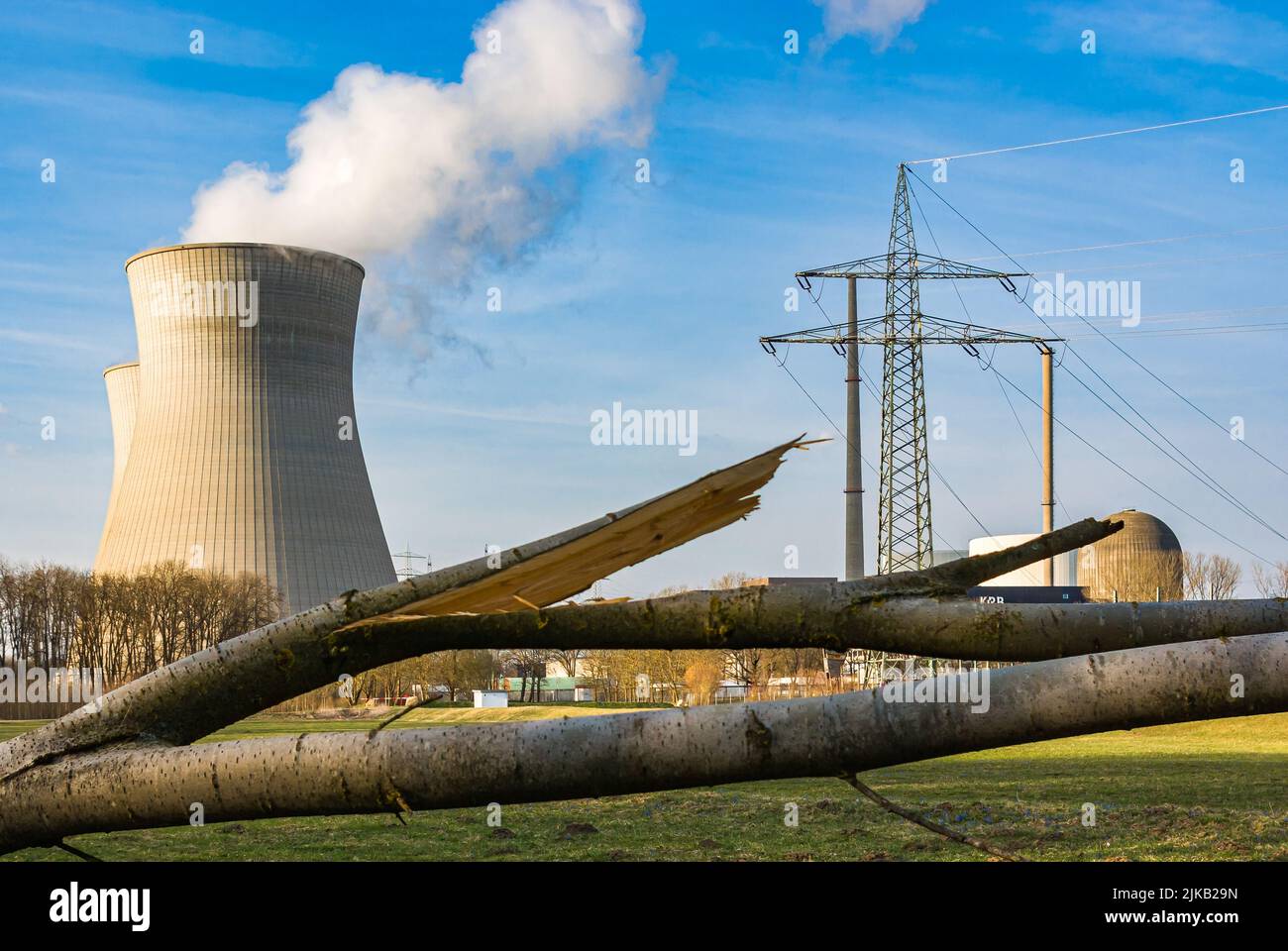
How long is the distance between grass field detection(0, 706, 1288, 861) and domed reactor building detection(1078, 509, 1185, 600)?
1846 inches

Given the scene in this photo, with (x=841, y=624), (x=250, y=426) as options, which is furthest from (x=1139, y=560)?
(x=841, y=624)

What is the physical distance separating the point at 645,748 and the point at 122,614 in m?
37.8

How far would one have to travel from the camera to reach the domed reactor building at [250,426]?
31.4 metres

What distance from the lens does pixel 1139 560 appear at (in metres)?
55.8

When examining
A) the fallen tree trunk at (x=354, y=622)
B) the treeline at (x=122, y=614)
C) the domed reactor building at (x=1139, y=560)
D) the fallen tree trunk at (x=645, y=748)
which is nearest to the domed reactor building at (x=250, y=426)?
the treeline at (x=122, y=614)

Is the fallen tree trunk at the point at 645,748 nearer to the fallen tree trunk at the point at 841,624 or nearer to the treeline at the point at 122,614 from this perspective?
the fallen tree trunk at the point at 841,624

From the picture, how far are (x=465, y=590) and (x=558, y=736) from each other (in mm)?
299

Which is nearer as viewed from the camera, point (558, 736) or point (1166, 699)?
point (1166, 699)

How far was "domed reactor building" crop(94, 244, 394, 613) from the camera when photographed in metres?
31.4

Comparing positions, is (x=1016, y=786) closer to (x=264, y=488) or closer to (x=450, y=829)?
(x=450, y=829)

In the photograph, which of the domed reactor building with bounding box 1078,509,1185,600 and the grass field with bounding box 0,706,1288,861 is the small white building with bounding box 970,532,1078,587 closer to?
the domed reactor building with bounding box 1078,509,1185,600

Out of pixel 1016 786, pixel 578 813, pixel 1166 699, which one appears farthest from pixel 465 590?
pixel 1016 786

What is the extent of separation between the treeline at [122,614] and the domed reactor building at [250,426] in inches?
33.8

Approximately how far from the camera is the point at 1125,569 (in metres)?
56.0
